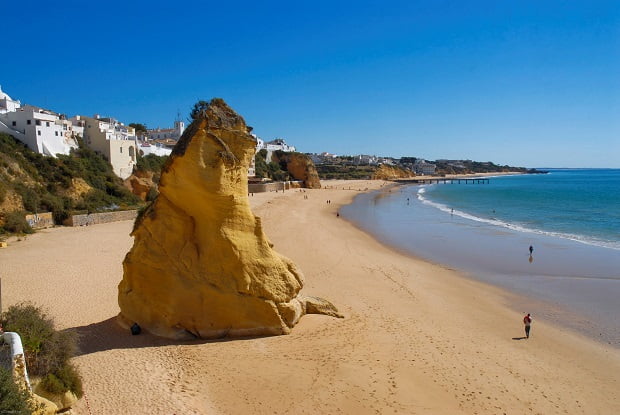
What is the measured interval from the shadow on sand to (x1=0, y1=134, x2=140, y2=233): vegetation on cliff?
758 inches

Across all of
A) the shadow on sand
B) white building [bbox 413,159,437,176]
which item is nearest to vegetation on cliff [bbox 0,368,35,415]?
the shadow on sand

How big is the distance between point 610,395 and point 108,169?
41.5 meters

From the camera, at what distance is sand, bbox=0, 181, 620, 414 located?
26.7ft

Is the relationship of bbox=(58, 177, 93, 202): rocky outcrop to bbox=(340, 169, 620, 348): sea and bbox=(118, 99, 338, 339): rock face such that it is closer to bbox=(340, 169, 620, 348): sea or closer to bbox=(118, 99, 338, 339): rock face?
bbox=(340, 169, 620, 348): sea

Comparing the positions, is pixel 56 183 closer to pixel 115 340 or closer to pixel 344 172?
pixel 115 340

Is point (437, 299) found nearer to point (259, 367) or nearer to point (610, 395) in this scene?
point (610, 395)

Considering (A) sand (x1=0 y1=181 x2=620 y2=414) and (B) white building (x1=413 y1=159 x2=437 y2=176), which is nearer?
(A) sand (x1=0 y1=181 x2=620 y2=414)

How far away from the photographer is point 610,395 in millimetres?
9383

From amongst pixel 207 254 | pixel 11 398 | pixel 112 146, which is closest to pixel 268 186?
pixel 112 146

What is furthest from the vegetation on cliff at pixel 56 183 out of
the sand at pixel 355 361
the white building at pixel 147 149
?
the sand at pixel 355 361

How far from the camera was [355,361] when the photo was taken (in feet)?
31.6

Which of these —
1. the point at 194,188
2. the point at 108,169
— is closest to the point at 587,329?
the point at 194,188

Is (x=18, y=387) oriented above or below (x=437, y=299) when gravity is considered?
above

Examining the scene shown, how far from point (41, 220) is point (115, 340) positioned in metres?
22.4
